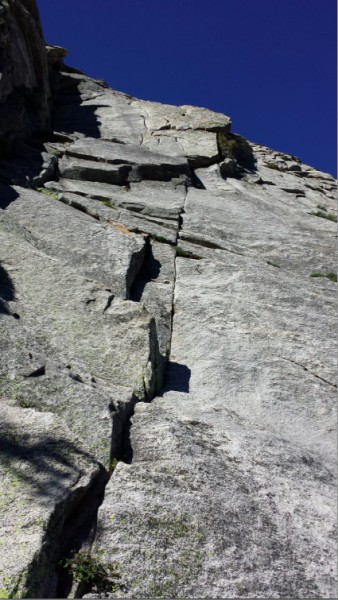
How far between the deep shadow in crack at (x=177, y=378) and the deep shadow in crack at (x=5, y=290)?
10.7ft

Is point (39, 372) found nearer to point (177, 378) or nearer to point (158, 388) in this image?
point (158, 388)

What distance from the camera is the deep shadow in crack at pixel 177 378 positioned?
9.86 m

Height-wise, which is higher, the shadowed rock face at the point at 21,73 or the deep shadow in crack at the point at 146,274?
the shadowed rock face at the point at 21,73

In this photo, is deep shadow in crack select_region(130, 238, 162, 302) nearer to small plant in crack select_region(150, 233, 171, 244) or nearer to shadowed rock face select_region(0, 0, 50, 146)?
small plant in crack select_region(150, 233, 171, 244)

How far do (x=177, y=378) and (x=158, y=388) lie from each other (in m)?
0.67

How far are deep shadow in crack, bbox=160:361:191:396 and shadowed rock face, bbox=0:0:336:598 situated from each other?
41mm

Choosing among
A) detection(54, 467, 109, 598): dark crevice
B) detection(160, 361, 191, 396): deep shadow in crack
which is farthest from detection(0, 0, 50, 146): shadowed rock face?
detection(54, 467, 109, 598): dark crevice

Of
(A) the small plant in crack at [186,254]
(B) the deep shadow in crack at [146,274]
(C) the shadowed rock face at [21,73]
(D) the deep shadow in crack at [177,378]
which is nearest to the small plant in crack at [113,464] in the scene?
(D) the deep shadow in crack at [177,378]

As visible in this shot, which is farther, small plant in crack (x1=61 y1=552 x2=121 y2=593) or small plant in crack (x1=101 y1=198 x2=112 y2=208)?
small plant in crack (x1=101 y1=198 x2=112 y2=208)

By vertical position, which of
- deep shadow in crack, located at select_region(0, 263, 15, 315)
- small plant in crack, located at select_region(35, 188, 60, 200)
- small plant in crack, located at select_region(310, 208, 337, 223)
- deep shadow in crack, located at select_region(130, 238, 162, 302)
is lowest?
deep shadow in crack, located at select_region(0, 263, 15, 315)

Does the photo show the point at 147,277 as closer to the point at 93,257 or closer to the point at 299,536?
the point at 93,257

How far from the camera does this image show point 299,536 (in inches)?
255

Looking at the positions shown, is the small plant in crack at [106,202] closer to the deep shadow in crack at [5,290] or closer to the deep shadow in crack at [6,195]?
the deep shadow in crack at [6,195]

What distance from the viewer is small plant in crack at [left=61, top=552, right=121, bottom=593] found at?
5.55m
